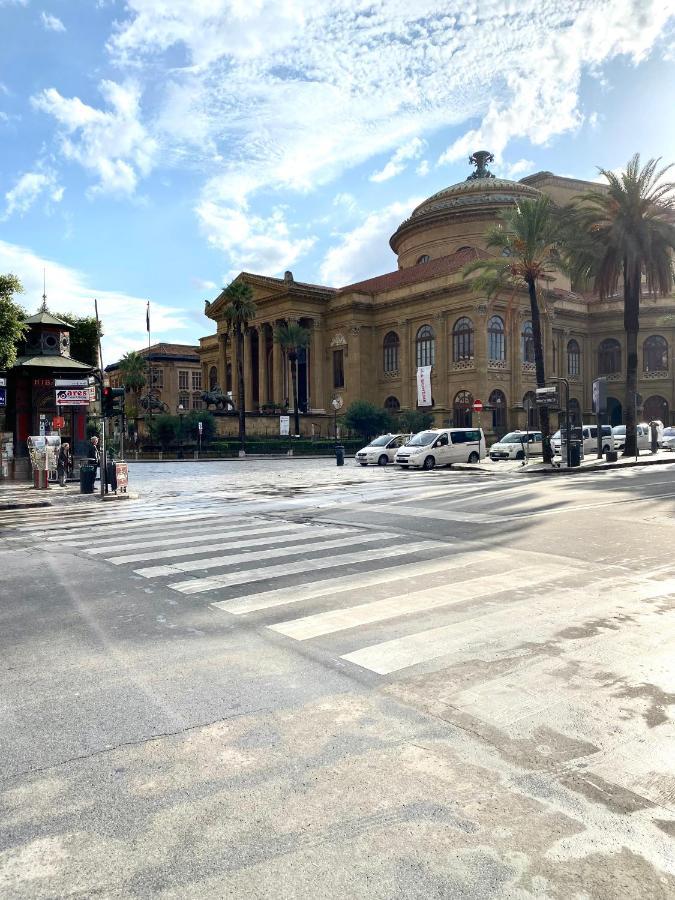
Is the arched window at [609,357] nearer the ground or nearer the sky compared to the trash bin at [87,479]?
nearer the sky

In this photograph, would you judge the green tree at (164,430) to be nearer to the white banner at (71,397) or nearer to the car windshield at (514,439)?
the car windshield at (514,439)

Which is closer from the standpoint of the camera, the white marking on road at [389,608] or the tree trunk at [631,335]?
the white marking on road at [389,608]

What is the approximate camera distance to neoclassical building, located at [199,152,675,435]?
56.6 m

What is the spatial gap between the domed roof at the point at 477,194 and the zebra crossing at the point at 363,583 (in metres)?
60.6

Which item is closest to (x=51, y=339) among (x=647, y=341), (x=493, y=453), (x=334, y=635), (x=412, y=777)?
(x=493, y=453)

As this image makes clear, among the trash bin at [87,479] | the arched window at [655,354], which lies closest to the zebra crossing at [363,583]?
the trash bin at [87,479]

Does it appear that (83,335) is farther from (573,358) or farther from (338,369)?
(573,358)

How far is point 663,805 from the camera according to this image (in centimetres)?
313

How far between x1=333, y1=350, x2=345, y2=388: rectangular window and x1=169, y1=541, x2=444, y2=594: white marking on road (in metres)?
57.6

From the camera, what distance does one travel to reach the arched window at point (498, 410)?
55.7 m

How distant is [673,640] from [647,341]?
64575 mm

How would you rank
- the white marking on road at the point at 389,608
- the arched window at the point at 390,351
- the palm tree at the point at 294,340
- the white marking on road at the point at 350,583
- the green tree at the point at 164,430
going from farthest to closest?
1. the arched window at the point at 390,351
2. the palm tree at the point at 294,340
3. the green tree at the point at 164,430
4. the white marking on road at the point at 350,583
5. the white marking on road at the point at 389,608

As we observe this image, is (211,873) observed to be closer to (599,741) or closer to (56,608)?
(599,741)

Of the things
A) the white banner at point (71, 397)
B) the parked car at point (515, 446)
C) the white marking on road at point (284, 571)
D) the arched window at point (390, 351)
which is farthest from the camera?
the arched window at point (390, 351)
